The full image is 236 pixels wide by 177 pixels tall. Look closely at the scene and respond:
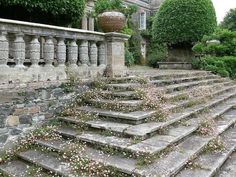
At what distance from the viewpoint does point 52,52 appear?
5.47 m

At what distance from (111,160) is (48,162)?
967 millimetres

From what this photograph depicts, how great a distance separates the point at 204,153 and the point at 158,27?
1048 cm

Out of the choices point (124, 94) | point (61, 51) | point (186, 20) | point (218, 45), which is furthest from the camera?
point (186, 20)

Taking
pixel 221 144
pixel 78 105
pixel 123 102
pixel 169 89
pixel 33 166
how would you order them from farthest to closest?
pixel 169 89 → pixel 78 105 → pixel 123 102 → pixel 221 144 → pixel 33 166

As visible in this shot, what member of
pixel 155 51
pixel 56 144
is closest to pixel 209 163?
pixel 56 144

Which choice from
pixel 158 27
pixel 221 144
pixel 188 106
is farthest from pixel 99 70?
pixel 158 27

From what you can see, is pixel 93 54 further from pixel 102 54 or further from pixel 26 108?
pixel 26 108

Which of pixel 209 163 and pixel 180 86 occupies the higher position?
pixel 180 86

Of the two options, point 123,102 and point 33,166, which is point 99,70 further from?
point 33,166

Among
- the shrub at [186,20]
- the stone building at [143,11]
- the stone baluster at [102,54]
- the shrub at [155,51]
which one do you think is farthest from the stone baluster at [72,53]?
the stone building at [143,11]

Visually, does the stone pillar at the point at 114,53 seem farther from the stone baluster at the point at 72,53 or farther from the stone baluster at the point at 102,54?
the stone baluster at the point at 72,53

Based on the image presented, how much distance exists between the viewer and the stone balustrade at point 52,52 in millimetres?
4879

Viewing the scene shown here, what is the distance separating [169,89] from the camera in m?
6.78

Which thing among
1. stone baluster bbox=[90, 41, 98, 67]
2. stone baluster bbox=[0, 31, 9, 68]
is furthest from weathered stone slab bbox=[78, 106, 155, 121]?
stone baluster bbox=[0, 31, 9, 68]
